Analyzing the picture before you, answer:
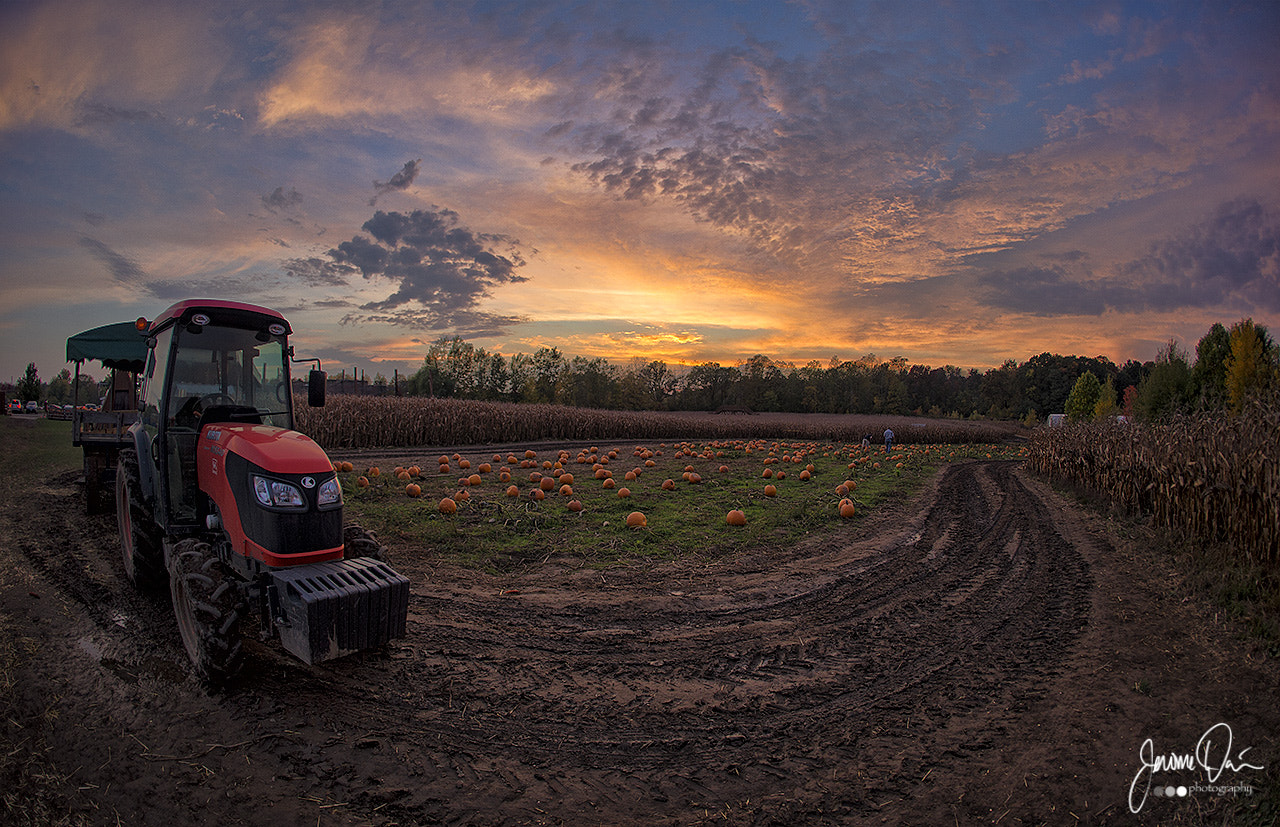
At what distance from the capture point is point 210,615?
427cm

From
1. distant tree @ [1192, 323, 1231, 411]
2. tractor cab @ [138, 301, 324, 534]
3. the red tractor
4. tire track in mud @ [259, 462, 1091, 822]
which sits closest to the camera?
tire track in mud @ [259, 462, 1091, 822]

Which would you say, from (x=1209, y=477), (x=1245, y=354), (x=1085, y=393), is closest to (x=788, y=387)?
(x=1085, y=393)

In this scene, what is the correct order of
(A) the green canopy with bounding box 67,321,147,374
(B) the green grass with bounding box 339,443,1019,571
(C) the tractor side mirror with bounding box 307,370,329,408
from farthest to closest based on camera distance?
(A) the green canopy with bounding box 67,321,147,374
(B) the green grass with bounding box 339,443,1019,571
(C) the tractor side mirror with bounding box 307,370,329,408

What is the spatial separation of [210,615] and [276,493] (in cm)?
100

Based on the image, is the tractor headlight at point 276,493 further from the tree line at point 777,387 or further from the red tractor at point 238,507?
the tree line at point 777,387

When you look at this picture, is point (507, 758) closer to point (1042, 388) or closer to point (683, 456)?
point (683, 456)

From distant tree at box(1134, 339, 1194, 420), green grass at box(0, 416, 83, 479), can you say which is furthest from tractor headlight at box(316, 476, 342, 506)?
distant tree at box(1134, 339, 1194, 420)

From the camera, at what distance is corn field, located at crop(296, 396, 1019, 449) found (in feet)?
79.8

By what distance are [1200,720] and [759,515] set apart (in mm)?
6751

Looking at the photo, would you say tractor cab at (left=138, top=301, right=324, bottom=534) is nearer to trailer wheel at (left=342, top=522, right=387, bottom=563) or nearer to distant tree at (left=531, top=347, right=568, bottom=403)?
trailer wheel at (left=342, top=522, right=387, bottom=563)

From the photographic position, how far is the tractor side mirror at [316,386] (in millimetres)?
5773

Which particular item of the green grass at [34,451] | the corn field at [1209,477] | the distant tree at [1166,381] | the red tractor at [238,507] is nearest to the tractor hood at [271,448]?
the red tractor at [238,507]

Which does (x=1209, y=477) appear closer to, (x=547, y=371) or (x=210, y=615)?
(x=210, y=615)

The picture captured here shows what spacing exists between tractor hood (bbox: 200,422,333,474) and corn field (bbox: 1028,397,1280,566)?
35.3 feet
